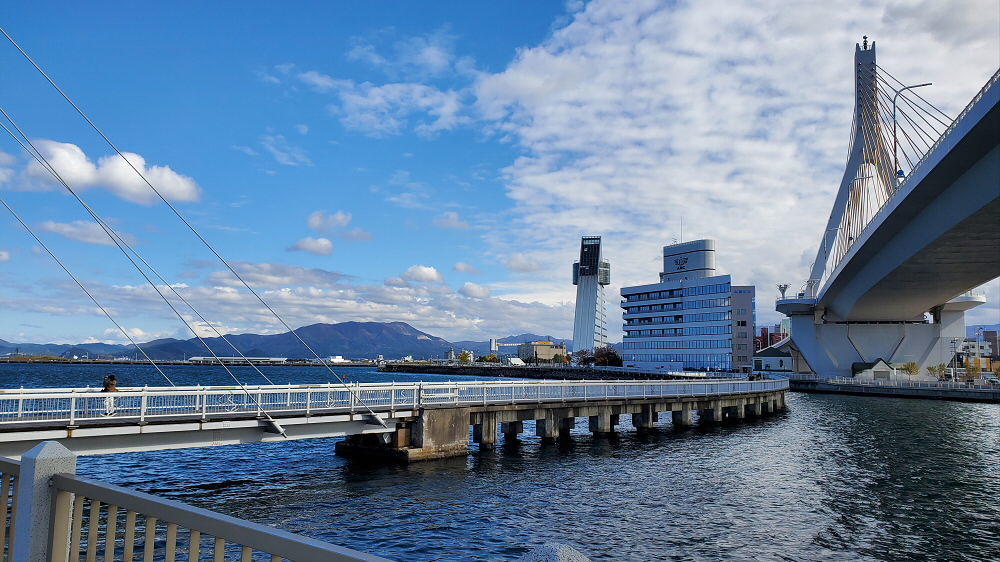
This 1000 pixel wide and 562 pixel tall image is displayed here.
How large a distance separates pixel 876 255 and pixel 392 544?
5720 cm

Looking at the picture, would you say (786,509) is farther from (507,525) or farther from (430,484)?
(430,484)

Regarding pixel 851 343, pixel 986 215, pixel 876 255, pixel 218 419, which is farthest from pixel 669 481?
pixel 851 343

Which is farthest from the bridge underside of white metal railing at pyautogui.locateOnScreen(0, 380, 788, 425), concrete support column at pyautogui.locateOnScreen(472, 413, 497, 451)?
concrete support column at pyautogui.locateOnScreen(472, 413, 497, 451)

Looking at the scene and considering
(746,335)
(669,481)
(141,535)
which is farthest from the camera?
(746,335)

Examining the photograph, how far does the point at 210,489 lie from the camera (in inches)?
881

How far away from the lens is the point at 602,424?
37.8 metres

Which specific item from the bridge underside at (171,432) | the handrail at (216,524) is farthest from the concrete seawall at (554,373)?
the handrail at (216,524)

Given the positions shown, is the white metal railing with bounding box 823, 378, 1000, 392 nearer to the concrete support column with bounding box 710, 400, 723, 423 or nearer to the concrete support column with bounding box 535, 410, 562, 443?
the concrete support column with bounding box 710, 400, 723, 423

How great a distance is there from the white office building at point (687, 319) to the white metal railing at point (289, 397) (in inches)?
3644

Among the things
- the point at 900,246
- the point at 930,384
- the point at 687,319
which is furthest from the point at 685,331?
the point at 900,246

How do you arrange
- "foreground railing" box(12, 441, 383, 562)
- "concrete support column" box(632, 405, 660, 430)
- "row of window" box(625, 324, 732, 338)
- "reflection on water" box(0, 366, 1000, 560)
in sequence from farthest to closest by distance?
"row of window" box(625, 324, 732, 338)
"concrete support column" box(632, 405, 660, 430)
"reflection on water" box(0, 366, 1000, 560)
"foreground railing" box(12, 441, 383, 562)

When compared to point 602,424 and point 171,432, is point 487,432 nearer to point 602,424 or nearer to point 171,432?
point 602,424

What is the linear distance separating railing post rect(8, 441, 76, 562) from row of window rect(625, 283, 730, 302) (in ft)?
440

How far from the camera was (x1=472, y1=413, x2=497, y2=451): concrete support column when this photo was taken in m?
30.7
